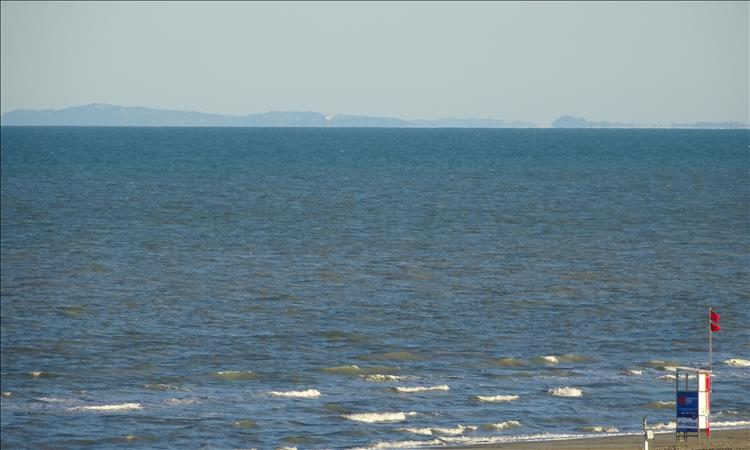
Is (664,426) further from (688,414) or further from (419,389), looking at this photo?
(419,389)

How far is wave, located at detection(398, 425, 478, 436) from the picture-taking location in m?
29.1

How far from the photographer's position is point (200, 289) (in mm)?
47531

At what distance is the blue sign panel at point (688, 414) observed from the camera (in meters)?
26.0

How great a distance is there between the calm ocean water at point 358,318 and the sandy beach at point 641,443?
1.30 metres

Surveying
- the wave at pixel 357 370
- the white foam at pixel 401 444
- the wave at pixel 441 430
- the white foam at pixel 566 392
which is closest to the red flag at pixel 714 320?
the white foam at pixel 566 392

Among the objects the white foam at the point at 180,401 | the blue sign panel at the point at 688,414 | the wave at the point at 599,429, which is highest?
the blue sign panel at the point at 688,414

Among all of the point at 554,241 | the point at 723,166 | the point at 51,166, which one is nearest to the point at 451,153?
the point at 723,166

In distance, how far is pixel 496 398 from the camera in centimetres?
3212

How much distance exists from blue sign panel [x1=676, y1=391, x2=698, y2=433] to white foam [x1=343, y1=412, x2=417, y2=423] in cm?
706

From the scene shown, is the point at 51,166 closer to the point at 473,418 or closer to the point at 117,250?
the point at 117,250

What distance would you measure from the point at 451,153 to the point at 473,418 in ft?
521

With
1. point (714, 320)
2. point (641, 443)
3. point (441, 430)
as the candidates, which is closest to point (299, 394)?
point (441, 430)

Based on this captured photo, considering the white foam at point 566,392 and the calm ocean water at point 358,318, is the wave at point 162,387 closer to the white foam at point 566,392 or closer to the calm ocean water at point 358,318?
the calm ocean water at point 358,318

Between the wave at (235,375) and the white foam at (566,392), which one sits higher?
the wave at (235,375)
